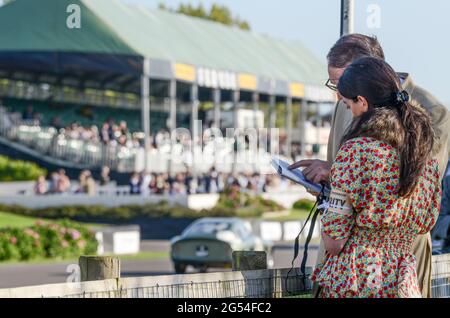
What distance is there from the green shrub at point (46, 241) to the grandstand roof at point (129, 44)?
663 centimetres

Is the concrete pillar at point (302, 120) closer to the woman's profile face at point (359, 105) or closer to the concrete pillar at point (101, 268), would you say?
the concrete pillar at point (101, 268)

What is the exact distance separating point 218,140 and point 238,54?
5823 millimetres

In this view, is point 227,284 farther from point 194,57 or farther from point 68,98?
point 68,98

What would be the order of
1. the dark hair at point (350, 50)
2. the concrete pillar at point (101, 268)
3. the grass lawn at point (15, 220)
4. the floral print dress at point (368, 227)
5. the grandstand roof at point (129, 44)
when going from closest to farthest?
the floral print dress at point (368, 227)
the concrete pillar at point (101, 268)
the dark hair at point (350, 50)
the grass lawn at point (15, 220)
the grandstand roof at point (129, 44)

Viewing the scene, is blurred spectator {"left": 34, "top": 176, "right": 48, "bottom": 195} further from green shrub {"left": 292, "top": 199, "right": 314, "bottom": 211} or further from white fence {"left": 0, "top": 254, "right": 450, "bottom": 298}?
white fence {"left": 0, "top": 254, "right": 450, "bottom": 298}

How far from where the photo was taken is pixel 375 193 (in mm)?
5340

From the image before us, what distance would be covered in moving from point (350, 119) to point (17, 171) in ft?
125

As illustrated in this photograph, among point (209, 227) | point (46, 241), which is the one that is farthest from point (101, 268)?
point (46, 241)

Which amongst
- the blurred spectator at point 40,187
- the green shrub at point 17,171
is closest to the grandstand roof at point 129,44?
the green shrub at point 17,171

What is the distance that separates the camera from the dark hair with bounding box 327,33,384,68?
618 centimetres

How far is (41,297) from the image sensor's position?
5.34 m

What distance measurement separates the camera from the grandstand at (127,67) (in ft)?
138

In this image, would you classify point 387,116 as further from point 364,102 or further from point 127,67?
point 127,67

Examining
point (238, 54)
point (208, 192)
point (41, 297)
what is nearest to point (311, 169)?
point (41, 297)
